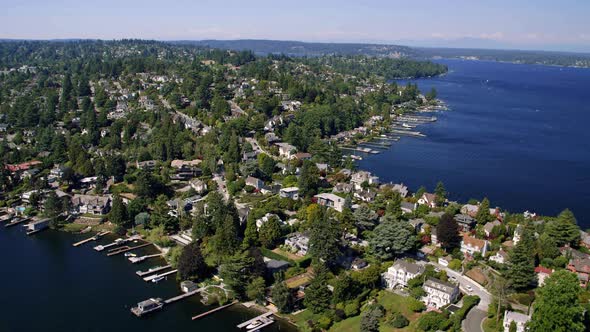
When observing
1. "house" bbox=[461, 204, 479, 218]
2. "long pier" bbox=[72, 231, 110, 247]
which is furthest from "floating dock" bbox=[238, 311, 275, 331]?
"house" bbox=[461, 204, 479, 218]

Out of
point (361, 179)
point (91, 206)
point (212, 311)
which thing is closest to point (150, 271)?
point (212, 311)

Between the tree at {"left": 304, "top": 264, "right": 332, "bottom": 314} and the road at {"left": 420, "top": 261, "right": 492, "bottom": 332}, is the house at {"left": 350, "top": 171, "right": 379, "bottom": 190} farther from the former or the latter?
the tree at {"left": 304, "top": 264, "right": 332, "bottom": 314}

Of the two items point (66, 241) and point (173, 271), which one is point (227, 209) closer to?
point (173, 271)

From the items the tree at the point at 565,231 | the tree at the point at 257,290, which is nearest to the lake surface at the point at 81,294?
the tree at the point at 257,290

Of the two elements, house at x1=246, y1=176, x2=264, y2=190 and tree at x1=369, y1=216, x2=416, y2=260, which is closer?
tree at x1=369, y1=216, x2=416, y2=260

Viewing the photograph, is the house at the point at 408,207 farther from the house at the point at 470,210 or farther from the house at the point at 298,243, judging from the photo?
the house at the point at 298,243

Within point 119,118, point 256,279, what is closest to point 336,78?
point 119,118
